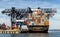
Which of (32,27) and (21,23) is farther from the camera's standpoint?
(21,23)

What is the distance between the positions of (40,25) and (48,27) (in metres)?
2.84

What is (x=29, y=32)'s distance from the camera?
60.6 meters

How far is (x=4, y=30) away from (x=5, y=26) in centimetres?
238

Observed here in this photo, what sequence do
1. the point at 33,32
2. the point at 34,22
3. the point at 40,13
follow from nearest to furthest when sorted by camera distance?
the point at 33,32 < the point at 34,22 < the point at 40,13

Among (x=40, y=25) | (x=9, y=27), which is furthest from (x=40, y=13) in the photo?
(x=9, y=27)

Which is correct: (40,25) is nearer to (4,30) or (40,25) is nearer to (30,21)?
(30,21)

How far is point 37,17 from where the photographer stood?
6556 centimetres

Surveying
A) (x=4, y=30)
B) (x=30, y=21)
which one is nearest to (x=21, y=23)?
(x=30, y=21)

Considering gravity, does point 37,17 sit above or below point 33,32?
above

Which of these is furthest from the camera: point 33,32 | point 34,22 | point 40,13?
point 40,13

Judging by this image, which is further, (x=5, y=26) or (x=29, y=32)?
(x=5, y=26)

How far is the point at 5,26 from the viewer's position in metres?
65.4

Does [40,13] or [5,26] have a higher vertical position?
[40,13]

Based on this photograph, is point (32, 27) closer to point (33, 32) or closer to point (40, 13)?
point (33, 32)
